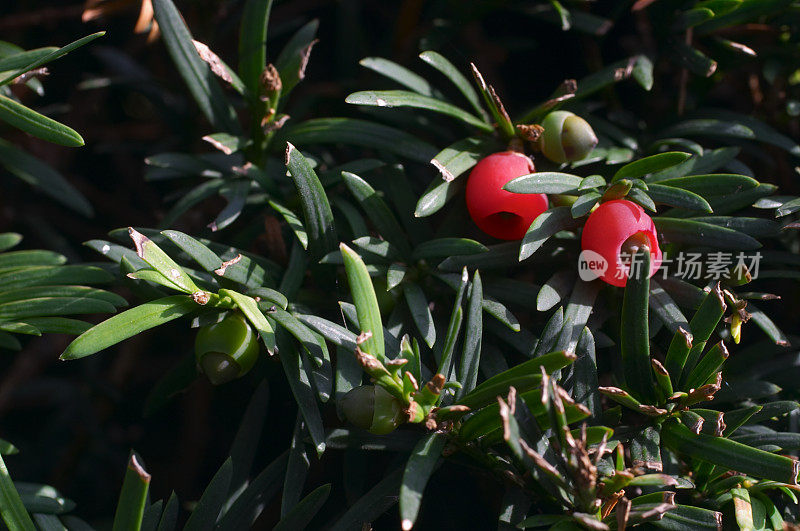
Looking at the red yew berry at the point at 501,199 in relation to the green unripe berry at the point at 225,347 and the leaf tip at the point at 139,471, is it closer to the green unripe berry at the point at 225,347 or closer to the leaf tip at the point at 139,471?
the green unripe berry at the point at 225,347

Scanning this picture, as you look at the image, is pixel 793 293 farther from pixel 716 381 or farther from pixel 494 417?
pixel 494 417

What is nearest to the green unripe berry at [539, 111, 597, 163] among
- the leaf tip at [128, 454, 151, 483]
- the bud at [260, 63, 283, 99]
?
the bud at [260, 63, 283, 99]

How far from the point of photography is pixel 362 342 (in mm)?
677

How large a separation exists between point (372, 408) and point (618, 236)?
13.0 inches

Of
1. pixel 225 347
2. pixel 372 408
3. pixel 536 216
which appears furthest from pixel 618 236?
pixel 225 347

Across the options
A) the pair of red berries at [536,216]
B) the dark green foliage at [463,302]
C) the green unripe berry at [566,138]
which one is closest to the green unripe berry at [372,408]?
the dark green foliage at [463,302]

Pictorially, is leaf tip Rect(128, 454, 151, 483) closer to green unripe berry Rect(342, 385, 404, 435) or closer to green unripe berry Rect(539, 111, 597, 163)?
green unripe berry Rect(342, 385, 404, 435)

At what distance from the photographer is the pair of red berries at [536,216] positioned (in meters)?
0.78

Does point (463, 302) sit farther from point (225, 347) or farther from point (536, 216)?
point (225, 347)

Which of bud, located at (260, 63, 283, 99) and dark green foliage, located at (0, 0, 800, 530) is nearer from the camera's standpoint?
dark green foliage, located at (0, 0, 800, 530)

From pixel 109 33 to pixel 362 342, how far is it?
1061 millimetres

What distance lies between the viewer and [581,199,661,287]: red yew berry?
773 millimetres

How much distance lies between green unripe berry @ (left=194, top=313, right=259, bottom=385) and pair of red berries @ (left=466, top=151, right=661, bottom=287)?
315 mm

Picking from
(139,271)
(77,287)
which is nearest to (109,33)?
(77,287)
